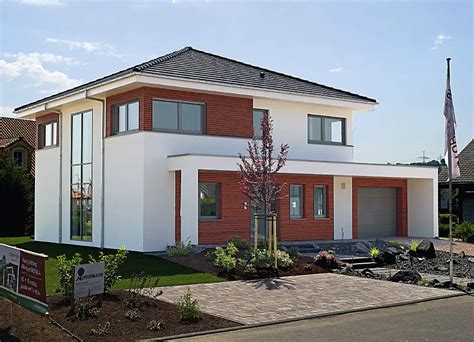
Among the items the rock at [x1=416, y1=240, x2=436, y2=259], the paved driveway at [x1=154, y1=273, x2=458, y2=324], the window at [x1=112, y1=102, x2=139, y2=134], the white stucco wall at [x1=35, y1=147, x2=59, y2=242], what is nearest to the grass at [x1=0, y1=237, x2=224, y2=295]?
the paved driveway at [x1=154, y1=273, x2=458, y2=324]

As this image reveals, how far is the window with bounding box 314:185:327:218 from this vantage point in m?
26.7

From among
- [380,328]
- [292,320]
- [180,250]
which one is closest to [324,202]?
[180,250]

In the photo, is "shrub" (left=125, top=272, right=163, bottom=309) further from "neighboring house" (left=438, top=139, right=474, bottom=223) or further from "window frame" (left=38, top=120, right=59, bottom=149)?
"neighboring house" (left=438, top=139, right=474, bottom=223)

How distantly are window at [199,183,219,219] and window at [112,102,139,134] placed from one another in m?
3.22

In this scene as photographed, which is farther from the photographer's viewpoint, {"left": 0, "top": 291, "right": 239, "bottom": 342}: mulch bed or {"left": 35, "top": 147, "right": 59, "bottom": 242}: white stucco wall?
{"left": 35, "top": 147, "right": 59, "bottom": 242}: white stucco wall

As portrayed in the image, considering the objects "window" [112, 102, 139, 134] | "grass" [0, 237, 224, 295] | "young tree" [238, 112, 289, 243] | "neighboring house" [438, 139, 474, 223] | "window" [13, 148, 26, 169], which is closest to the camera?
"grass" [0, 237, 224, 295]

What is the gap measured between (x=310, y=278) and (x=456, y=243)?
13.5 m

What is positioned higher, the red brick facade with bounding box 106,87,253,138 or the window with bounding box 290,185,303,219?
the red brick facade with bounding box 106,87,253,138

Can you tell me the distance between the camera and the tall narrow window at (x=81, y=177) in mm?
25578

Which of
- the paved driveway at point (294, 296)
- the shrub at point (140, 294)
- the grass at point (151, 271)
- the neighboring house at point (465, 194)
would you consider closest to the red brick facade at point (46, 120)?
the grass at point (151, 271)

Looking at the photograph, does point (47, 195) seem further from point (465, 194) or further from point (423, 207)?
point (465, 194)

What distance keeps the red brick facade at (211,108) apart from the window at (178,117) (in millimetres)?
197

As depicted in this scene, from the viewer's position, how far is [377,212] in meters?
29.2

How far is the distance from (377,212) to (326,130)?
443 cm
